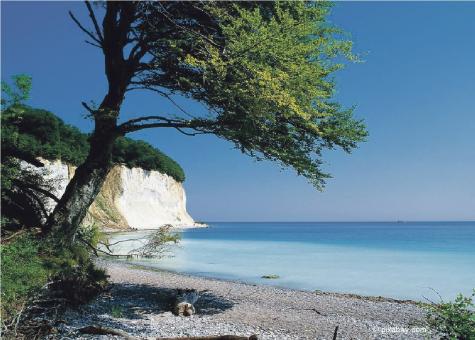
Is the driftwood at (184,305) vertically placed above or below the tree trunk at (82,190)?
below

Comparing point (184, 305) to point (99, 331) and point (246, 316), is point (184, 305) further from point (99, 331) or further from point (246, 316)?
point (99, 331)

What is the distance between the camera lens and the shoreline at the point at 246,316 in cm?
768

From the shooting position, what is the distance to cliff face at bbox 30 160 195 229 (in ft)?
182

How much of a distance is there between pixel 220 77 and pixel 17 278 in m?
4.80

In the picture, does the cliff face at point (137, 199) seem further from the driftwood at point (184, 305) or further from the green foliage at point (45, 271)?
the driftwood at point (184, 305)

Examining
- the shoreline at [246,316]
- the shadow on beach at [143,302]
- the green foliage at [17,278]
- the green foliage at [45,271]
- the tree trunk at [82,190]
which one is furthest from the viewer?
the shadow on beach at [143,302]

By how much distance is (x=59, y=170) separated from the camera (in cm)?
4031

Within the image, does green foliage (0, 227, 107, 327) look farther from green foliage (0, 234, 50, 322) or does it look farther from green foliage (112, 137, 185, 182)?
green foliage (112, 137, 185, 182)

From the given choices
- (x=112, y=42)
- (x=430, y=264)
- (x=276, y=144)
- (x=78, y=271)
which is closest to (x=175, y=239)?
(x=78, y=271)

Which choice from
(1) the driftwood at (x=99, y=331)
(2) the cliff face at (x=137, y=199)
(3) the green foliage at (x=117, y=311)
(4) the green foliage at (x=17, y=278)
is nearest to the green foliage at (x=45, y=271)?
(4) the green foliage at (x=17, y=278)

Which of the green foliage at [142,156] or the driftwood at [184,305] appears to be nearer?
the driftwood at [184,305]

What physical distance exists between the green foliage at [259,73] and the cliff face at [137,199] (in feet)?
138

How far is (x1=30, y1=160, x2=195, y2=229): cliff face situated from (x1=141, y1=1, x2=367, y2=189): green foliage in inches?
1658

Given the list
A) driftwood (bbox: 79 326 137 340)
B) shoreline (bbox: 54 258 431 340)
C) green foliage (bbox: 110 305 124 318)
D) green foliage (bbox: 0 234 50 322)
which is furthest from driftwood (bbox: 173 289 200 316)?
green foliage (bbox: 0 234 50 322)
